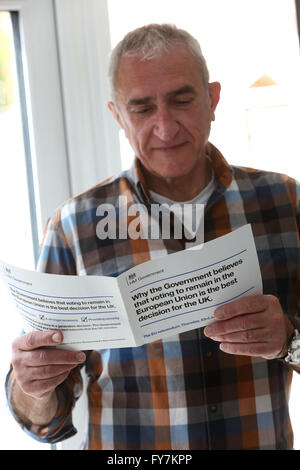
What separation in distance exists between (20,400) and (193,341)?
1.30ft

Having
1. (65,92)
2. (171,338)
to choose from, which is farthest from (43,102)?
(171,338)

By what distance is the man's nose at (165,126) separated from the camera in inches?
46.0

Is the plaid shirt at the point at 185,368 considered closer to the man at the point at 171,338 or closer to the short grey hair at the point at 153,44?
the man at the point at 171,338

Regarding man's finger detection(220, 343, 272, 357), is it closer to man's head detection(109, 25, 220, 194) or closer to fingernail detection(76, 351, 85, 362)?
fingernail detection(76, 351, 85, 362)

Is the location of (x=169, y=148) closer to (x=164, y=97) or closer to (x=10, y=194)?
(x=164, y=97)

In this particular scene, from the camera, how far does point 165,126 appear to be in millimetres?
1169

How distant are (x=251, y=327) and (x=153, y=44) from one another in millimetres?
650

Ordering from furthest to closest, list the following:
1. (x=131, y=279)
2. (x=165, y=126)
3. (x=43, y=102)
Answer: (x=43, y=102)
(x=165, y=126)
(x=131, y=279)

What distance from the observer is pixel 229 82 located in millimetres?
1544

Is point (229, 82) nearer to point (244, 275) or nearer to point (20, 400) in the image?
point (244, 275)

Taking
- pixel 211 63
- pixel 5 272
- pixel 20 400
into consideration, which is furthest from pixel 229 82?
pixel 20 400

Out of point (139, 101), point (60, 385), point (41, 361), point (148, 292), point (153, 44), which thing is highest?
point (153, 44)

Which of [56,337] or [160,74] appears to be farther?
[160,74]
